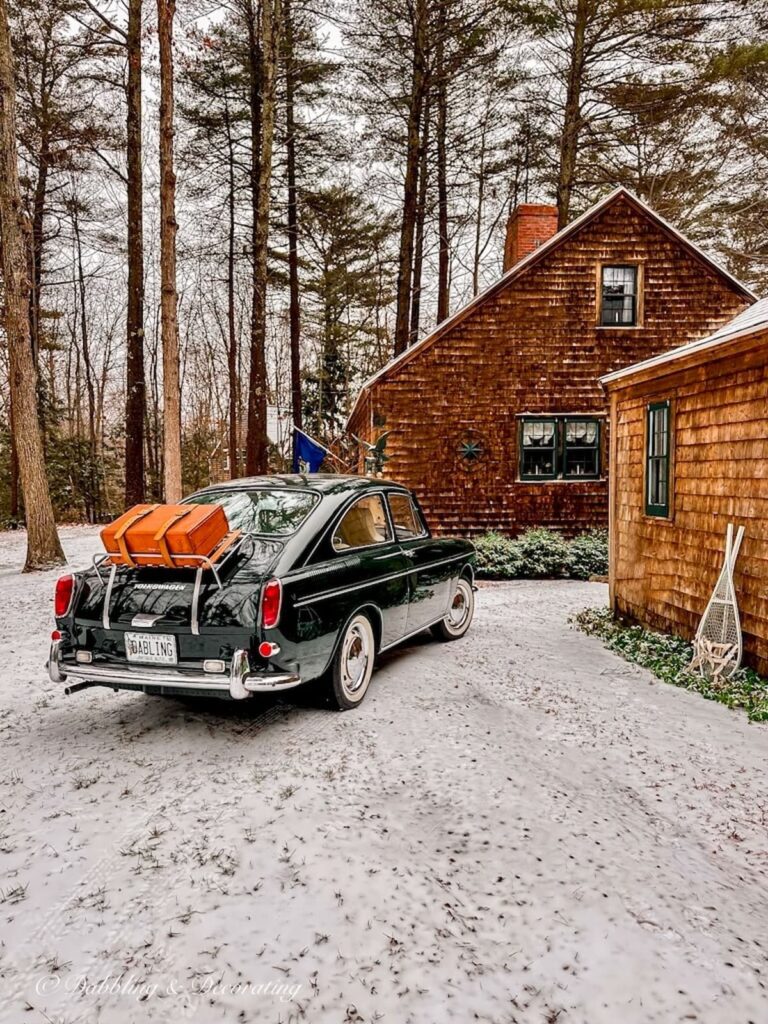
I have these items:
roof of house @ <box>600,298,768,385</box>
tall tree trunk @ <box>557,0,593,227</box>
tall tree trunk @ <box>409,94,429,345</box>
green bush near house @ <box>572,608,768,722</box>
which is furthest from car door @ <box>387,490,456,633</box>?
tall tree trunk @ <box>409,94,429,345</box>

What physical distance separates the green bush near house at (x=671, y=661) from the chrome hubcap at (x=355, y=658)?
281 cm

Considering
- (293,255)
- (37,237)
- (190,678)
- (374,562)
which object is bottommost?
(190,678)

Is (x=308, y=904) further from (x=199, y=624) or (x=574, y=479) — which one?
(x=574, y=479)

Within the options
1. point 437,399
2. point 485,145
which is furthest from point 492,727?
point 485,145

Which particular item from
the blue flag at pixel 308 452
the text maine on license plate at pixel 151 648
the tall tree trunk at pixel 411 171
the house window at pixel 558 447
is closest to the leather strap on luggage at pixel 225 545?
the text maine on license plate at pixel 151 648

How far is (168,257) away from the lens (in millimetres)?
10281

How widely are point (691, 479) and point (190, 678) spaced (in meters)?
5.26

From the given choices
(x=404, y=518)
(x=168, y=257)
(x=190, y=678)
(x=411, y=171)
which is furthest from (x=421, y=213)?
(x=190, y=678)

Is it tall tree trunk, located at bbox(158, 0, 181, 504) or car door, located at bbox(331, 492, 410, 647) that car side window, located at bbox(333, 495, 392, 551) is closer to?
car door, located at bbox(331, 492, 410, 647)

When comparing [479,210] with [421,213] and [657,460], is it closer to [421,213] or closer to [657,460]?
[421,213]

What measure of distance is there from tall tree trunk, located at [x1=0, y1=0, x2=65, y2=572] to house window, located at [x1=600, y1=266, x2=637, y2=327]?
1094 centimetres

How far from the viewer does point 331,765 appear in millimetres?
3584

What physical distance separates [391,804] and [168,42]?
37.6ft

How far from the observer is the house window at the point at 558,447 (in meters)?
13.3
